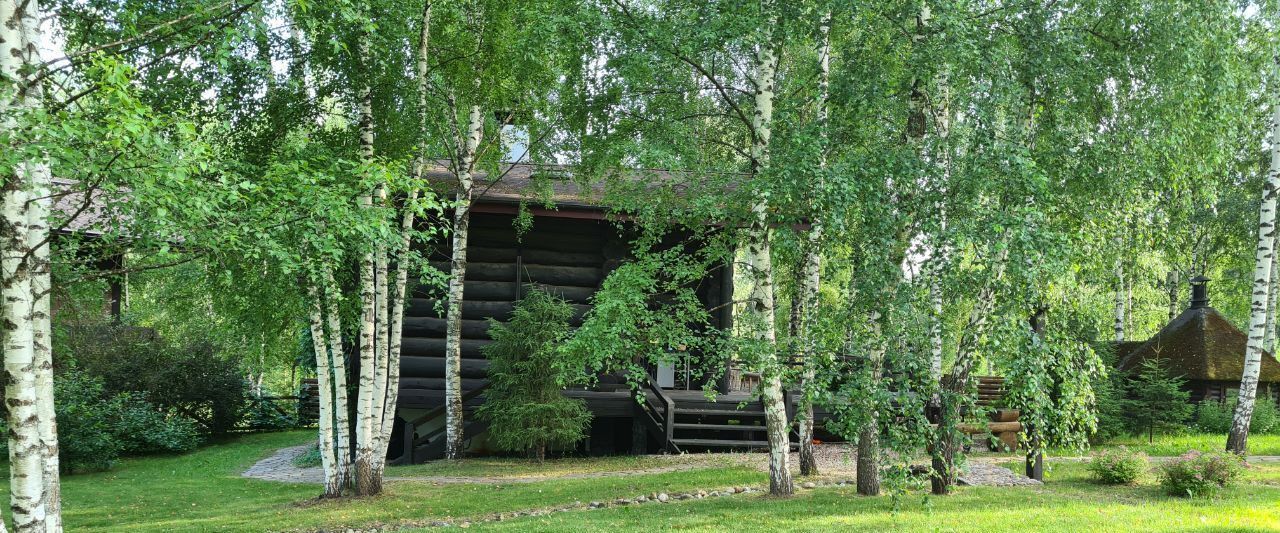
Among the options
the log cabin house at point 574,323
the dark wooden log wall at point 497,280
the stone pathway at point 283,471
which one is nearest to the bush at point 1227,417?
the log cabin house at point 574,323

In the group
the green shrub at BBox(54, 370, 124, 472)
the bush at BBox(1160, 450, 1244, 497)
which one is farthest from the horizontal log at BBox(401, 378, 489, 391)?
the bush at BBox(1160, 450, 1244, 497)

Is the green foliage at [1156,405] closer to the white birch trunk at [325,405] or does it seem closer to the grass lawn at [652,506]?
the grass lawn at [652,506]

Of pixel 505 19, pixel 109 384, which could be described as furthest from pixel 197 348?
pixel 505 19

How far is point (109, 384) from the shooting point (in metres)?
17.8

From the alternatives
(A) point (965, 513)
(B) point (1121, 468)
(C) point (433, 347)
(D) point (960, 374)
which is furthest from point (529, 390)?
(B) point (1121, 468)

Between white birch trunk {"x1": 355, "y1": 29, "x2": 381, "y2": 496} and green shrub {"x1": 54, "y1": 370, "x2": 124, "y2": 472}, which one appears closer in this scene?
white birch trunk {"x1": 355, "y1": 29, "x2": 381, "y2": 496}

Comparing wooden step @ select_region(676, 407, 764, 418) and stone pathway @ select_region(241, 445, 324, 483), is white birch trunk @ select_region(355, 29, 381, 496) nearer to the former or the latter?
stone pathway @ select_region(241, 445, 324, 483)

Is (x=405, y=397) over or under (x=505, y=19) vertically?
under

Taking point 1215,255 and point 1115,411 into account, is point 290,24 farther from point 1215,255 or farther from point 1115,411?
point 1215,255

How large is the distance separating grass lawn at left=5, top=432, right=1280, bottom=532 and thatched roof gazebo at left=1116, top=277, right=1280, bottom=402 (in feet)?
20.1

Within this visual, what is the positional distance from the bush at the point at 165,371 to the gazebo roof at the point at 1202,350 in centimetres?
1913

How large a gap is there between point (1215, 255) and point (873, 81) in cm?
1962

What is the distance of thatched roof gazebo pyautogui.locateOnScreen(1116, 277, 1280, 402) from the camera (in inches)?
693

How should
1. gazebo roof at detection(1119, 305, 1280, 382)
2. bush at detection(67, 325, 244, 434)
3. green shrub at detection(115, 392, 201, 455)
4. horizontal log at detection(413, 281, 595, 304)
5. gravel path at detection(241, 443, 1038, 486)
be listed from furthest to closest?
bush at detection(67, 325, 244, 434), gazebo roof at detection(1119, 305, 1280, 382), green shrub at detection(115, 392, 201, 455), horizontal log at detection(413, 281, 595, 304), gravel path at detection(241, 443, 1038, 486)
